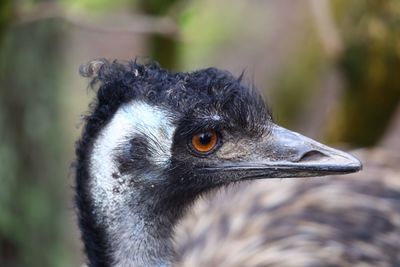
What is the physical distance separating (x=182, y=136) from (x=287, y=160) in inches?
13.5

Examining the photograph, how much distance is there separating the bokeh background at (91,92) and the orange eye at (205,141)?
71.4 inches

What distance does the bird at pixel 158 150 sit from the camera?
4.17 meters

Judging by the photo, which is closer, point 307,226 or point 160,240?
point 160,240

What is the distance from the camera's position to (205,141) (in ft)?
13.8

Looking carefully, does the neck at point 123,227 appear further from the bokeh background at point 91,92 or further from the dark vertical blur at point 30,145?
the dark vertical blur at point 30,145

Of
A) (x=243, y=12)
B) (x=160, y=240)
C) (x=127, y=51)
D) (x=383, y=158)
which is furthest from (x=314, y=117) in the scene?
(x=160, y=240)

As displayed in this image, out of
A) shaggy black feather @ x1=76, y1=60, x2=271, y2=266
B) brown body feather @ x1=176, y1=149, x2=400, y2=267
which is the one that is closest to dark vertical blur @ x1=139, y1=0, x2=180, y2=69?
brown body feather @ x1=176, y1=149, x2=400, y2=267

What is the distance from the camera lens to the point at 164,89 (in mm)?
4188

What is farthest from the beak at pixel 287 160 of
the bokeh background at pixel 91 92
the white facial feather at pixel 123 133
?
the bokeh background at pixel 91 92

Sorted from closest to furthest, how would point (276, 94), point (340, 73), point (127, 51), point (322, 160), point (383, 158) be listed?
point (322, 160) → point (383, 158) → point (340, 73) → point (276, 94) → point (127, 51)

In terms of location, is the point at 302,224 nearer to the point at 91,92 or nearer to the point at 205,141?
the point at 91,92

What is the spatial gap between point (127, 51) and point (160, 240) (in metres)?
7.32

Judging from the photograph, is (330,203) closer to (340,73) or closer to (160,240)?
(340,73)

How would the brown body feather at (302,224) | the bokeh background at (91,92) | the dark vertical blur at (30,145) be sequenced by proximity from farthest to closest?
the dark vertical blur at (30,145)
the bokeh background at (91,92)
the brown body feather at (302,224)
